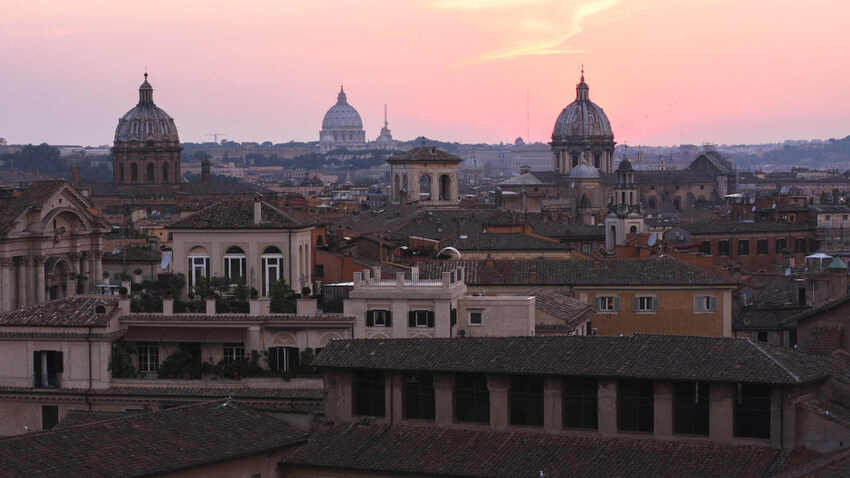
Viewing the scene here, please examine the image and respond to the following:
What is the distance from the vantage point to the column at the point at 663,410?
26.3m

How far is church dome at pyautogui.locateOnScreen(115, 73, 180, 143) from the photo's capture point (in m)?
136

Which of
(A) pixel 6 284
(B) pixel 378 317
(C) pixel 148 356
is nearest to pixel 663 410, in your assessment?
(B) pixel 378 317

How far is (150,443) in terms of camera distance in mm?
25125

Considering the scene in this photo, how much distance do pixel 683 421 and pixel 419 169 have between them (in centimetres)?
6612

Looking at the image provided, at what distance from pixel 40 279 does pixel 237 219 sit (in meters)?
6.94

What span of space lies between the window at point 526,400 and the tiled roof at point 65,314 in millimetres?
10635

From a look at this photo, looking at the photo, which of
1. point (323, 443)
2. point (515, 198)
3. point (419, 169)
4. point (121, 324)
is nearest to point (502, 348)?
point (323, 443)

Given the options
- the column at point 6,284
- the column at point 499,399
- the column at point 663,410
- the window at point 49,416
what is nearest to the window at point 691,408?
the column at point 663,410

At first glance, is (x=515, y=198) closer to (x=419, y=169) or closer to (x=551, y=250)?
(x=419, y=169)

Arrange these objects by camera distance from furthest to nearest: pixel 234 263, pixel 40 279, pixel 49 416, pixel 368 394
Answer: pixel 40 279 → pixel 234 263 → pixel 49 416 → pixel 368 394

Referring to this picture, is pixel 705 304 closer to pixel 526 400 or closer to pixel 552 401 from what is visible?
pixel 526 400

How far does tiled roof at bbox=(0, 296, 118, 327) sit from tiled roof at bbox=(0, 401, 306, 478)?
820 cm

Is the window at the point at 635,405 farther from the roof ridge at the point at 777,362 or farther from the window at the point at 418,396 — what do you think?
the window at the point at 418,396

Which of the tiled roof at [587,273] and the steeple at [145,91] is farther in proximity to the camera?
the steeple at [145,91]
